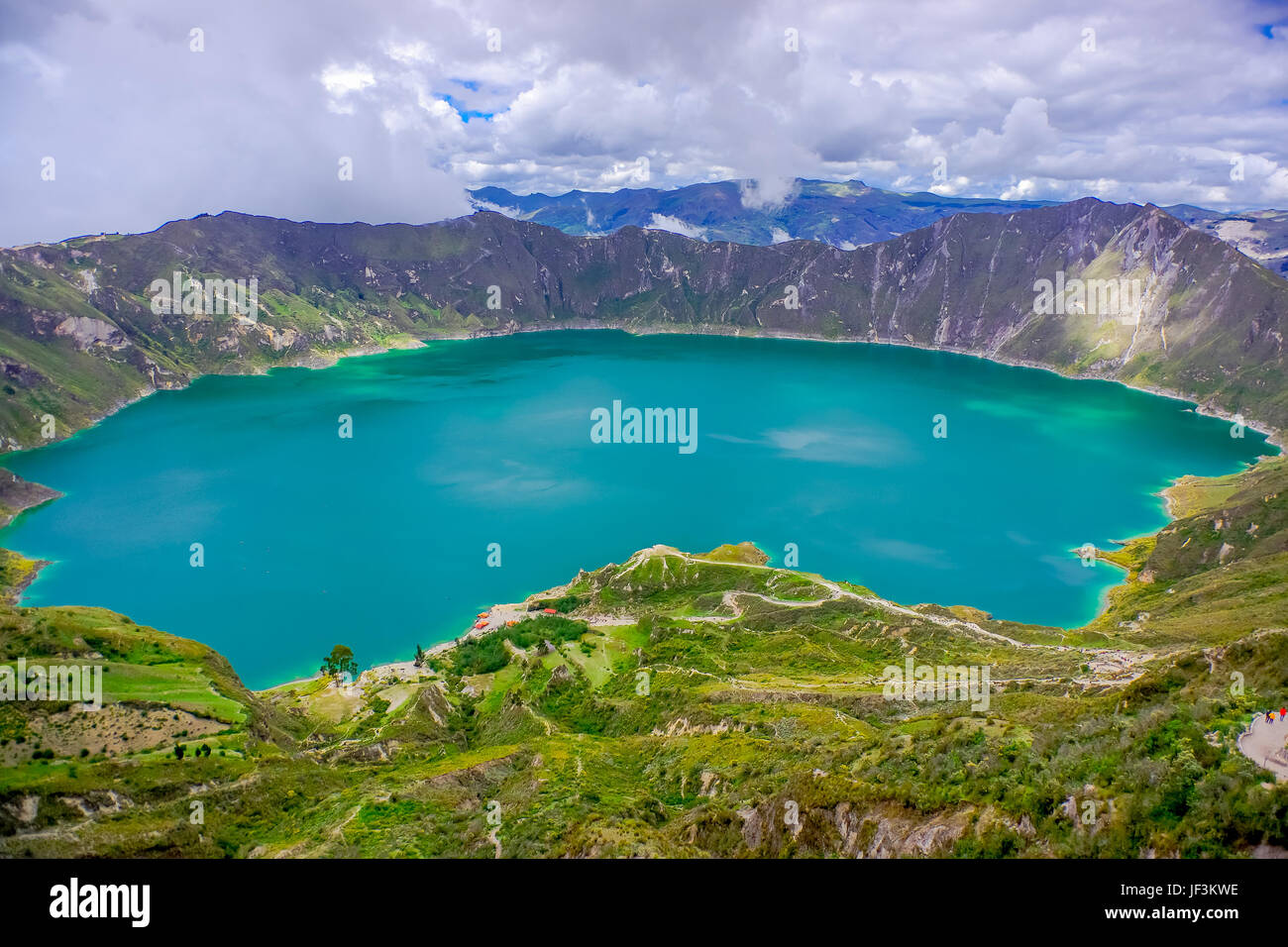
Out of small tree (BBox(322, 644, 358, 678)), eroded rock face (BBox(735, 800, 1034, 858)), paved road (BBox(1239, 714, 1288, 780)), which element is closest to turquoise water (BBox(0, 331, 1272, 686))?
small tree (BBox(322, 644, 358, 678))

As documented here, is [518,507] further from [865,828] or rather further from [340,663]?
[865,828]

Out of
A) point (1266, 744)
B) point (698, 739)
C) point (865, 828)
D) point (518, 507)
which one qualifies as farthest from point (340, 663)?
point (1266, 744)

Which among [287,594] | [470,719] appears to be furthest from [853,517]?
[287,594]

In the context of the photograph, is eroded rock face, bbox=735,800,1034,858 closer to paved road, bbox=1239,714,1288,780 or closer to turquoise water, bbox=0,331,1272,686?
paved road, bbox=1239,714,1288,780

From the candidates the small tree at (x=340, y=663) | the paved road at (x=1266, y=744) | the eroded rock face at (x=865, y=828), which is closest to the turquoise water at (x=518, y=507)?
the small tree at (x=340, y=663)

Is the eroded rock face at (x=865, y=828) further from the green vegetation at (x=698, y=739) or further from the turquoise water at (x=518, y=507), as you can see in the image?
the turquoise water at (x=518, y=507)
